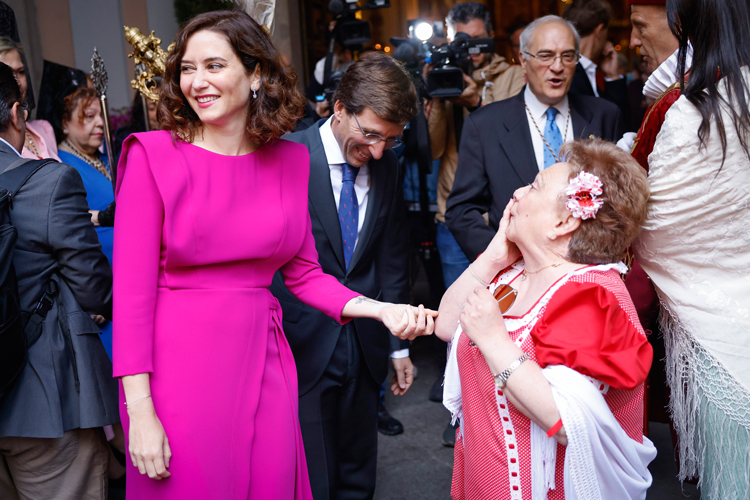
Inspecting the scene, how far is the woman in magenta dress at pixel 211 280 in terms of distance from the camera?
5.02ft

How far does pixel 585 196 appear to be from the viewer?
5.16ft

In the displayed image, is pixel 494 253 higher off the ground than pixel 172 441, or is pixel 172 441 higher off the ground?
pixel 494 253

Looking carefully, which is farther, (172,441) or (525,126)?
(525,126)

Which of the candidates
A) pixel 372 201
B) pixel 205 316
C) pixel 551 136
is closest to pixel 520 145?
pixel 551 136

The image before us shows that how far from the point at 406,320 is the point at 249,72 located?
2.77ft

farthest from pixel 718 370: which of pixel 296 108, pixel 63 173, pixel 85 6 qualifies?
pixel 85 6

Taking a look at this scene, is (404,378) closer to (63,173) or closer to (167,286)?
(167,286)

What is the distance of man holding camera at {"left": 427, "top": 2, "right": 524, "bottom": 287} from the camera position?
359cm

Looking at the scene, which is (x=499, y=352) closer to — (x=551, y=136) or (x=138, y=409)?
(x=138, y=409)

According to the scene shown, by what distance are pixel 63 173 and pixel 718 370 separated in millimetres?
2040

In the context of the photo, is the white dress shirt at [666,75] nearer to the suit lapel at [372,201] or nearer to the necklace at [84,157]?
the suit lapel at [372,201]

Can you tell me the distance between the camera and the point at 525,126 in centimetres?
281

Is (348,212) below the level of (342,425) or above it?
above

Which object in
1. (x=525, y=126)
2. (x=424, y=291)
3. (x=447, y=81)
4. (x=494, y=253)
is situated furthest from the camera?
(x=424, y=291)
